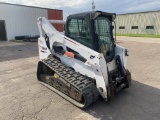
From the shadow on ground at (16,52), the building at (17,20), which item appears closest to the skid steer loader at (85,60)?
the shadow on ground at (16,52)

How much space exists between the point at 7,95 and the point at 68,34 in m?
2.59

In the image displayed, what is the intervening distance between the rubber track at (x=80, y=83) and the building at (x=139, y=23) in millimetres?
29505

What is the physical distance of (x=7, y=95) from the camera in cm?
491

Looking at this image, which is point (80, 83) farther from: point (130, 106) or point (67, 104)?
point (130, 106)

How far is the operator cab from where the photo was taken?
432 cm

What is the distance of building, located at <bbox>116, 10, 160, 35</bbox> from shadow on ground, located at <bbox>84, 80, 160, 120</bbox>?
2846 cm

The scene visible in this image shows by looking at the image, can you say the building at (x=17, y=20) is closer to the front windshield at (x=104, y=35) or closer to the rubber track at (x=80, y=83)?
the front windshield at (x=104, y=35)

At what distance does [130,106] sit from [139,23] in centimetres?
3083

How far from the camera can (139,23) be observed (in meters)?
32.1

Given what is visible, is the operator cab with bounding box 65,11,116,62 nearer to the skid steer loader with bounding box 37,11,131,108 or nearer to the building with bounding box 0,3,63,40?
the skid steer loader with bounding box 37,11,131,108

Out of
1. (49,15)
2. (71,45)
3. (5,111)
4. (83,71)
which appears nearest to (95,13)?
(71,45)

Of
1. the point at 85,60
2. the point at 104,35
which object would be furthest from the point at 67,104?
the point at 104,35

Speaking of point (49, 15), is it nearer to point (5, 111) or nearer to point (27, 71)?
point (27, 71)

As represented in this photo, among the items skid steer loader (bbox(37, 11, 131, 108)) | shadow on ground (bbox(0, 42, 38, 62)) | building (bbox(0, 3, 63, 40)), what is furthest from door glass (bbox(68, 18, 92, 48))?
building (bbox(0, 3, 63, 40))
